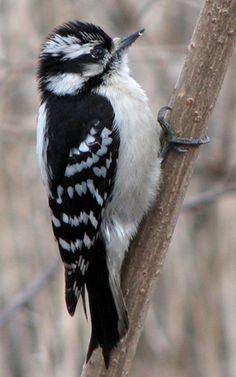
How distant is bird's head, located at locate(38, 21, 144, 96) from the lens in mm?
4023

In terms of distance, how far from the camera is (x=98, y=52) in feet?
13.4

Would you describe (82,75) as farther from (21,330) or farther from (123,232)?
(21,330)

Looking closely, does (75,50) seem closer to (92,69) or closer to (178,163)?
(92,69)

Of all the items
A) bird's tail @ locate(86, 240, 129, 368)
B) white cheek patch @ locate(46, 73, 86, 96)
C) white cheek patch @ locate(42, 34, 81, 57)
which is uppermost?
white cheek patch @ locate(42, 34, 81, 57)

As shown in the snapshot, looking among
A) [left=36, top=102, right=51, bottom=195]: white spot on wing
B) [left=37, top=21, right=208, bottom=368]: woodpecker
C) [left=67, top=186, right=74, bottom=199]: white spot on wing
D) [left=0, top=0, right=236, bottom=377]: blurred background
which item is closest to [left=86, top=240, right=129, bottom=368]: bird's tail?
[left=37, top=21, right=208, bottom=368]: woodpecker

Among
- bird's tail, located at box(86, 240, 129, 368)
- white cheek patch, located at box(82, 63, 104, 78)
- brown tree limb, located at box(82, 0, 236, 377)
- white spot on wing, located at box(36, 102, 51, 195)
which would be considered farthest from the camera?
white cheek patch, located at box(82, 63, 104, 78)

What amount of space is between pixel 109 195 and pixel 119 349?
72 cm

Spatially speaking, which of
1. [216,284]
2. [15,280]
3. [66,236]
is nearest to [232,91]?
[216,284]

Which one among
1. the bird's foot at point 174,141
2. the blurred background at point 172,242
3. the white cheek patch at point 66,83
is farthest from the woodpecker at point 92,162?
the blurred background at point 172,242

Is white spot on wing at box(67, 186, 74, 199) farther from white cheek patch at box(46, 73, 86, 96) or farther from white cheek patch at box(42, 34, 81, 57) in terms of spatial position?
white cheek patch at box(42, 34, 81, 57)

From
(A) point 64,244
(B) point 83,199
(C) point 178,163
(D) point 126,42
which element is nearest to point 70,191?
→ (B) point 83,199

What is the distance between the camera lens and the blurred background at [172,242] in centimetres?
608

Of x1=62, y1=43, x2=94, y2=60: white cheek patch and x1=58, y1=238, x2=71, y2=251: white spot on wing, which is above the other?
x1=62, y1=43, x2=94, y2=60: white cheek patch

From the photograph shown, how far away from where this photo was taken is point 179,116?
358 cm
